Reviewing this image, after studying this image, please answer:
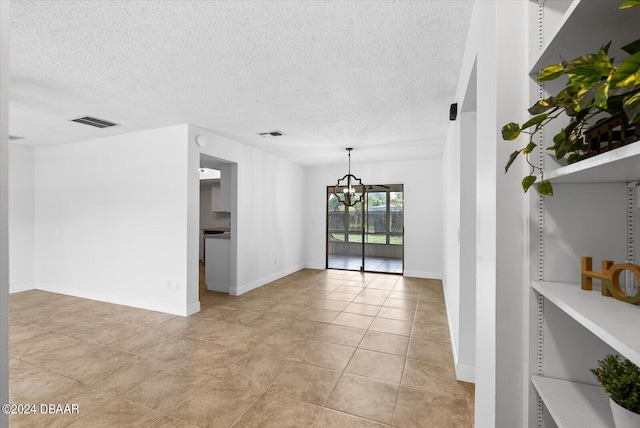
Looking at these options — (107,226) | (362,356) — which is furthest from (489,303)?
(107,226)

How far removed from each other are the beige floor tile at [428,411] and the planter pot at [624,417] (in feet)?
4.75

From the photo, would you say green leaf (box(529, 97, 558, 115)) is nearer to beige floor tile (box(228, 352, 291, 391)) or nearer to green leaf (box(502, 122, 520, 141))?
green leaf (box(502, 122, 520, 141))

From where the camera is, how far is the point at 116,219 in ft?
14.7

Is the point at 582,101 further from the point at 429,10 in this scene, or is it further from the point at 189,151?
the point at 189,151

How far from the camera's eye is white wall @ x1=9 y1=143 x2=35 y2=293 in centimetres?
511

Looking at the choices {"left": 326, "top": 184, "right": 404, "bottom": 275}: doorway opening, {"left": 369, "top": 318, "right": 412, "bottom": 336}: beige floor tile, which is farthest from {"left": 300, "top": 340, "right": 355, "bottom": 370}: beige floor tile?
{"left": 326, "top": 184, "right": 404, "bottom": 275}: doorway opening

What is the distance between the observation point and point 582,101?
0.70 m

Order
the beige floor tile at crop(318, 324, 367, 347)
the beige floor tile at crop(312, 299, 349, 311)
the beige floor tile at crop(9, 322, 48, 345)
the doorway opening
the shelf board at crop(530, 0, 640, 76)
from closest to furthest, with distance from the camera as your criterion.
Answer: the shelf board at crop(530, 0, 640, 76)
the beige floor tile at crop(318, 324, 367, 347)
the beige floor tile at crop(9, 322, 48, 345)
the beige floor tile at crop(312, 299, 349, 311)
the doorway opening

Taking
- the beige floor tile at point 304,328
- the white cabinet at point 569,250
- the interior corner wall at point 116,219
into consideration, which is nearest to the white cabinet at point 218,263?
the interior corner wall at point 116,219

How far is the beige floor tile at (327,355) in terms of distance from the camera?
2.67 meters

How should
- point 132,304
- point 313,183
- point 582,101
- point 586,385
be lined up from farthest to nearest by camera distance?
point 313,183 < point 132,304 < point 586,385 < point 582,101

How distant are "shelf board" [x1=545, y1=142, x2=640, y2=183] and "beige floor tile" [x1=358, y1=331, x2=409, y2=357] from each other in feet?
7.85

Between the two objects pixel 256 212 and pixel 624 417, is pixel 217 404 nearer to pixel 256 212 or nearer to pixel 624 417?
pixel 624 417

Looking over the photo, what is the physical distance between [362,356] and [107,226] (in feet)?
14.1
